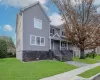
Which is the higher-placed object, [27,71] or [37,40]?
[37,40]

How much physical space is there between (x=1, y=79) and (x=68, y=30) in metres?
20.5

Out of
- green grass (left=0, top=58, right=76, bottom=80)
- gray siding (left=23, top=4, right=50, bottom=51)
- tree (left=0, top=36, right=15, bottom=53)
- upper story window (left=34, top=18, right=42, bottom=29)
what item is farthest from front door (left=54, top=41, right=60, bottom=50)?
green grass (left=0, top=58, right=76, bottom=80)

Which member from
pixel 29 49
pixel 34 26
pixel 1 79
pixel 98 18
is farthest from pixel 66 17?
pixel 1 79

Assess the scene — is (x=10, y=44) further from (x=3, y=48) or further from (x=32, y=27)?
(x=32, y=27)

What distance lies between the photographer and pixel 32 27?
2488 centimetres

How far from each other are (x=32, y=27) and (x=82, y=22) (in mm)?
9957

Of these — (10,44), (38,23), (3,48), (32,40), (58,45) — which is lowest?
(3,48)

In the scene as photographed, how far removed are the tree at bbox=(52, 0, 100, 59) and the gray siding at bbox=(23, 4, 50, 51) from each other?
446 cm

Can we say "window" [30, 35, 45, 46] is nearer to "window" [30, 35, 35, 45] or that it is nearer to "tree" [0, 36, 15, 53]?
"window" [30, 35, 35, 45]

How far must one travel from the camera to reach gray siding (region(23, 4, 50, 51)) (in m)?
24.0

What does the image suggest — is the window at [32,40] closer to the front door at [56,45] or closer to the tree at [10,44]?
the front door at [56,45]

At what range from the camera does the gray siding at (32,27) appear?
2402 centimetres

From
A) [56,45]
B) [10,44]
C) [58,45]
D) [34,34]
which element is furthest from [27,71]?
[10,44]

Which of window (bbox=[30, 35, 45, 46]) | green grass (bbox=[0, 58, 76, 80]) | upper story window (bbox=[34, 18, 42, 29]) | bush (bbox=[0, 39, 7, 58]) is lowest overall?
green grass (bbox=[0, 58, 76, 80])
